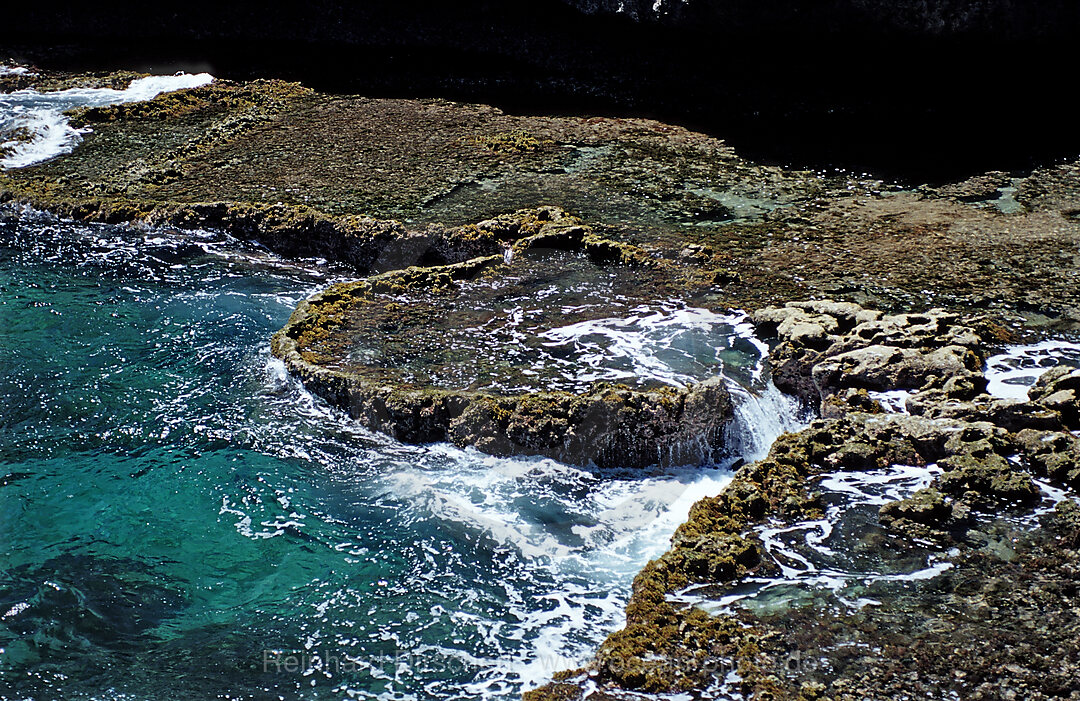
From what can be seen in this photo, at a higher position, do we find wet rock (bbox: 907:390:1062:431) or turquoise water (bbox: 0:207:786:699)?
wet rock (bbox: 907:390:1062:431)

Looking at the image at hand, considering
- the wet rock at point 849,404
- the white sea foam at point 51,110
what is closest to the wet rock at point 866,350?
the wet rock at point 849,404

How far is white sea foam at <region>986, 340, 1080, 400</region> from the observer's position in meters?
10.9

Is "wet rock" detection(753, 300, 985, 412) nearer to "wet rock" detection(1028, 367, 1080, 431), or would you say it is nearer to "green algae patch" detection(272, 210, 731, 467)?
"wet rock" detection(1028, 367, 1080, 431)

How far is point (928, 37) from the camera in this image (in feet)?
61.6

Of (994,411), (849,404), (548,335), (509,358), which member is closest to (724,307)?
(548,335)

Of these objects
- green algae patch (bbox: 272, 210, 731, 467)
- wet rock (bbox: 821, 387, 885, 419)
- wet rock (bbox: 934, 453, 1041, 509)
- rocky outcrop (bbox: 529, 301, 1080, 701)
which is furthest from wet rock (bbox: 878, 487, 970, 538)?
green algae patch (bbox: 272, 210, 731, 467)

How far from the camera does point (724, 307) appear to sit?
12.8m

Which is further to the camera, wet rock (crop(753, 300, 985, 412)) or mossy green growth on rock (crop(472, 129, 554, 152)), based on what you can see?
mossy green growth on rock (crop(472, 129, 554, 152))

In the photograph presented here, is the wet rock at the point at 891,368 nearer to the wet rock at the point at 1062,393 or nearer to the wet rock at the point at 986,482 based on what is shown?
the wet rock at the point at 1062,393

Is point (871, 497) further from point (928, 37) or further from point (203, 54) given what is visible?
point (203, 54)

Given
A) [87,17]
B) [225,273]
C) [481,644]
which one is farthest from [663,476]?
[87,17]

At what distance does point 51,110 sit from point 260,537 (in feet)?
51.3

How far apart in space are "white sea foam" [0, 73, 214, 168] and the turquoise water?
7.47m

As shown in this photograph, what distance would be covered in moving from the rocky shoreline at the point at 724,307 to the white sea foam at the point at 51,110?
754 mm
